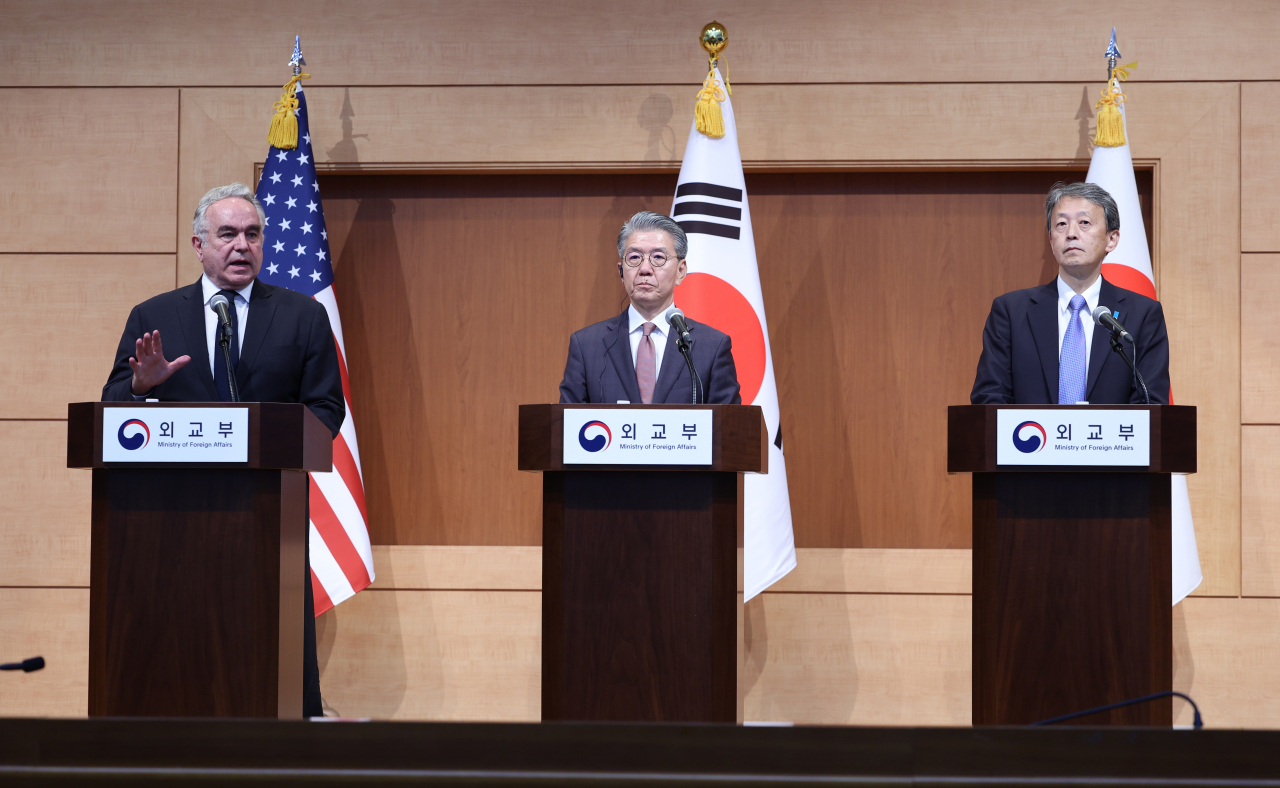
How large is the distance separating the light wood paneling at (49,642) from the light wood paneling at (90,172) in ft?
4.61

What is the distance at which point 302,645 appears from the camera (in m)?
2.79

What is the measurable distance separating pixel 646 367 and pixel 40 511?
2785 mm

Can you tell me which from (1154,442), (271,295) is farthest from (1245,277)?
(271,295)

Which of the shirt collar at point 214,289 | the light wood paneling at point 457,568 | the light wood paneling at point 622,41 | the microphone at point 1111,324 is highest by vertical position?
the light wood paneling at point 622,41

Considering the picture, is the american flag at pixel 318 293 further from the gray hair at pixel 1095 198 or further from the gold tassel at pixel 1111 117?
the gold tassel at pixel 1111 117

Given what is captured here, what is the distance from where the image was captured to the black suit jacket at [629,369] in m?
3.17

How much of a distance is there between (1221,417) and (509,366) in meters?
2.79

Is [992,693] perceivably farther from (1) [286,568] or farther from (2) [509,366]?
(2) [509,366]

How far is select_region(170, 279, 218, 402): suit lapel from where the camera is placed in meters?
3.02

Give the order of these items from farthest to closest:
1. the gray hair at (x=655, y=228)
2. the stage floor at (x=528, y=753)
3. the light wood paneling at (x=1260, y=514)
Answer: the light wood paneling at (x=1260, y=514), the gray hair at (x=655, y=228), the stage floor at (x=528, y=753)

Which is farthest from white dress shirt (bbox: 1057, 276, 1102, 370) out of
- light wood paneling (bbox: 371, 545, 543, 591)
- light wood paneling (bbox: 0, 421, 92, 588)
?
light wood paneling (bbox: 0, 421, 92, 588)

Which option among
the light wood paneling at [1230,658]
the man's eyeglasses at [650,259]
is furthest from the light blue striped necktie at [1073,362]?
the light wood paneling at [1230,658]

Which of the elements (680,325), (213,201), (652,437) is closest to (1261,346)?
(680,325)

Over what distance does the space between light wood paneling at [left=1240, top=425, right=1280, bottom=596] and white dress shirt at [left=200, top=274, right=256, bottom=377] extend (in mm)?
3623
